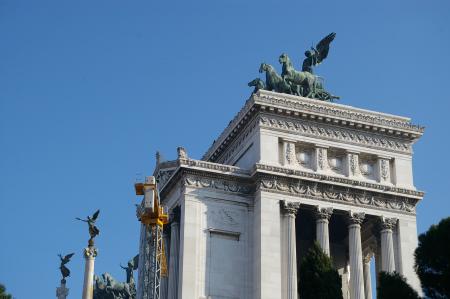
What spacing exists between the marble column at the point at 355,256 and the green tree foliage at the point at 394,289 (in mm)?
20947

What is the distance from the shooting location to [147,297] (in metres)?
62.9

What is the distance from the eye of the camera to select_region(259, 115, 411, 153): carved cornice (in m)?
70.4

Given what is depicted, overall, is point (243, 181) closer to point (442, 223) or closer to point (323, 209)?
point (323, 209)

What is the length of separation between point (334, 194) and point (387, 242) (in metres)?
4.67

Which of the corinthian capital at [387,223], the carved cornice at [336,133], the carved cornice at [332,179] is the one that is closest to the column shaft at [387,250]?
the corinthian capital at [387,223]

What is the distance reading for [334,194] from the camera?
69625 millimetres

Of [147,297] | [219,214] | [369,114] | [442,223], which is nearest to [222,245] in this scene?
[219,214]

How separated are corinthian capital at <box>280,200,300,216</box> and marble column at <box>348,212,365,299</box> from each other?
3807 mm

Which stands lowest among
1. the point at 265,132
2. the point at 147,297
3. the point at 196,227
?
the point at 147,297

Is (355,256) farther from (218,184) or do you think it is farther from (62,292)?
(62,292)

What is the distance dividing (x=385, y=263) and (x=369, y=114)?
1031cm

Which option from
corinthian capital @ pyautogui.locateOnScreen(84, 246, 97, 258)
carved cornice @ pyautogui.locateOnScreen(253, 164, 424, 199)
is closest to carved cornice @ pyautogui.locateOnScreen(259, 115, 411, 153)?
carved cornice @ pyautogui.locateOnScreen(253, 164, 424, 199)

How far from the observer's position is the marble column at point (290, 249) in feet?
216

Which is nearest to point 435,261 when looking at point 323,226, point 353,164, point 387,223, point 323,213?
point 323,226
